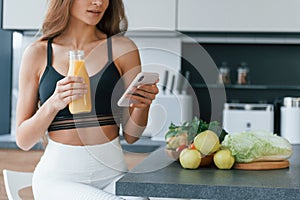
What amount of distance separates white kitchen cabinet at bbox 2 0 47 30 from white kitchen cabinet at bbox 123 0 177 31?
529 millimetres

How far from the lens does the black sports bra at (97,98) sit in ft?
5.82

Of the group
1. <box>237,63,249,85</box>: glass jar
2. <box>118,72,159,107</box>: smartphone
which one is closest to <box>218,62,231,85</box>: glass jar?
<box>237,63,249,85</box>: glass jar

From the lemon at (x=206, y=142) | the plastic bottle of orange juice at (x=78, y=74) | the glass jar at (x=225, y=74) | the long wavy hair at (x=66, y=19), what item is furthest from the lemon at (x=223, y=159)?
the glass jar at (x=225, y=74)

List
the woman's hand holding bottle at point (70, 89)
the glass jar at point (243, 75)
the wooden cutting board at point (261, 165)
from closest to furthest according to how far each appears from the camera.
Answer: the woman's hand holding bottle at point (70, 89) < the wooden cutting board at point (261, 165) < the glass jar at point (243, 75)

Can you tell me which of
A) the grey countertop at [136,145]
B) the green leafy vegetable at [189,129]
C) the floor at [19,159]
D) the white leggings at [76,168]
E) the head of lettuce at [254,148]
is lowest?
the floor at [19,159]

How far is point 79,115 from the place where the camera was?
5.72 feet

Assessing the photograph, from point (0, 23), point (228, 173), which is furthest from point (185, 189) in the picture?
point (0, 23)

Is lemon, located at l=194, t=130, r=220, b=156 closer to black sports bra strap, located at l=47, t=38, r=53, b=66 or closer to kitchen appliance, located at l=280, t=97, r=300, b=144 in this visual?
black sports bra strap, located at l=47, t=38, r=53, b=66

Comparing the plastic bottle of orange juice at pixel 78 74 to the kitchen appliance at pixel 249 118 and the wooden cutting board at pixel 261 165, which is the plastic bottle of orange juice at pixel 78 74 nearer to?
the wooden cutting board at pixel 261 165

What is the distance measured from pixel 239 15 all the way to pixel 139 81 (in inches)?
66.2

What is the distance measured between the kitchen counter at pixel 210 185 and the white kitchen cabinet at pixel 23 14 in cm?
192

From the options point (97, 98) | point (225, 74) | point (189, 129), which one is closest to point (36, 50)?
point (97, 98)

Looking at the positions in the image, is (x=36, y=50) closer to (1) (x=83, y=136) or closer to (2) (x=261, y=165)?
(1) (x=83, y=136)

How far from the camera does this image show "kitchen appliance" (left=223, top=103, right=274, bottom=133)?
3146 mm
